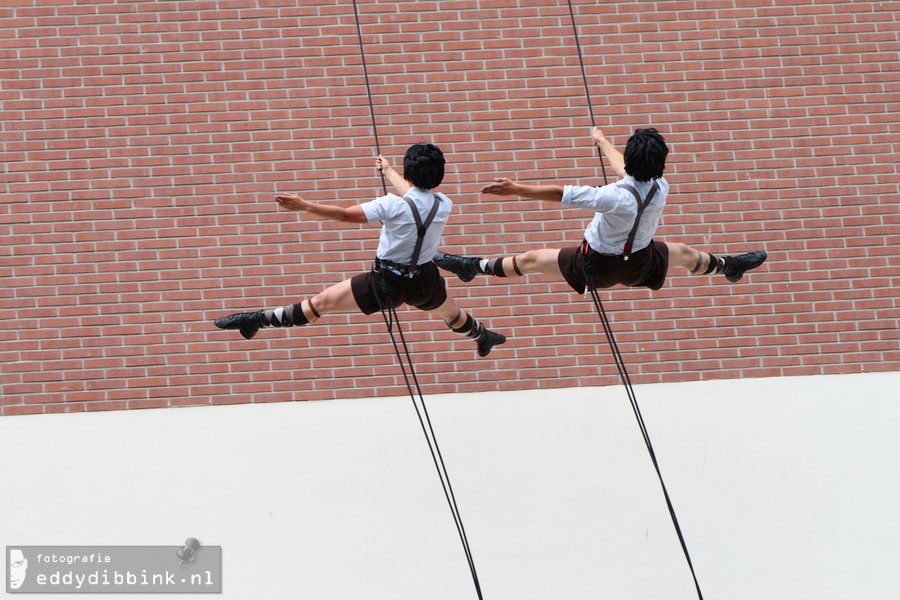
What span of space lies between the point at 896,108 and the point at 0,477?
266 inches

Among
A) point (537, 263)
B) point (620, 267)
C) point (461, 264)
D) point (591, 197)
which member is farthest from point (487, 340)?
point (591, 197)

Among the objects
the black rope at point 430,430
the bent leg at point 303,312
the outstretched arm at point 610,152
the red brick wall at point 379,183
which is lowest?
the black rope at point 430,430

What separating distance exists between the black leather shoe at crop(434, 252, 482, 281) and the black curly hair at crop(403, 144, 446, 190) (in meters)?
0.99

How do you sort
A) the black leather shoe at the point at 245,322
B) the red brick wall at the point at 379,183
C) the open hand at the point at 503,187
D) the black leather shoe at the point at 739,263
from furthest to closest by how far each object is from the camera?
the red brick wall at the point at 379,183 < the black leather shoe at the point at 739,263 < the black leather shoe at the point at 245,322 < the open hand at the point at 503,187

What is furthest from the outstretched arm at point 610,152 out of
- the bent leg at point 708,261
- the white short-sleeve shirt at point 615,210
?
the bent leg at point 708,261

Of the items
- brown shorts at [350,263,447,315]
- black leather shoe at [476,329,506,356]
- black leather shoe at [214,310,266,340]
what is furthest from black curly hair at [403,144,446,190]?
black leather shoe at [476,329,506,356]

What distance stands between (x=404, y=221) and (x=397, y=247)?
0.17 meters

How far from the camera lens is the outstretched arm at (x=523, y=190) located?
5.77 metres

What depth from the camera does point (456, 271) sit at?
7.18 metres

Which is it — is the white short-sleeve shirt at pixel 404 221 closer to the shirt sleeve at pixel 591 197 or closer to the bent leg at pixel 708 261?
the shirt sleeve at pixel 591 197

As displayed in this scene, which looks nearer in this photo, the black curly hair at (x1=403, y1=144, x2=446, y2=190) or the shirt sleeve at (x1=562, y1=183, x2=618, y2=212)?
the shirt sleeve at (x1=562, y1=183, x2=618, y2=212)

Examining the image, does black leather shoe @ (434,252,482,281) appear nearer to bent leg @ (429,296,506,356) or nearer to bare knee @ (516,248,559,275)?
bent leg @ (429,296,506,356)

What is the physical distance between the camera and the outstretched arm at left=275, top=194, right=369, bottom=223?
5836mm

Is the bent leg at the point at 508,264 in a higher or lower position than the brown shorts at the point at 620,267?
higher
